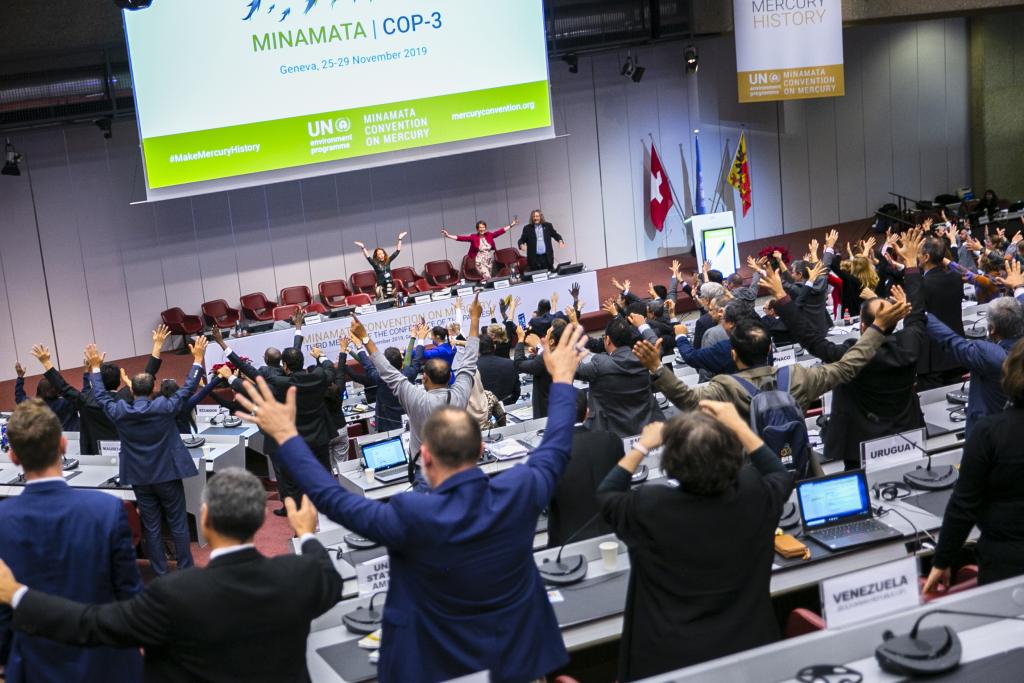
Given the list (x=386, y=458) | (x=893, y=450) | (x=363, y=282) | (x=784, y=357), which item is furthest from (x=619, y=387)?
(x=363, y=282)

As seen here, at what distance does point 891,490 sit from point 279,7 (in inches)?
394

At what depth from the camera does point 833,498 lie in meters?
4.16

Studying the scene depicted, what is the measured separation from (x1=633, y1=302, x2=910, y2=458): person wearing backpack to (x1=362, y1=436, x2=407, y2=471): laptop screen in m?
2.16

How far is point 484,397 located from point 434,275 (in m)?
8.87

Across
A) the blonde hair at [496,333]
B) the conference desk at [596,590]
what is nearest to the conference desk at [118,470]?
the blonde hair at [496,333]

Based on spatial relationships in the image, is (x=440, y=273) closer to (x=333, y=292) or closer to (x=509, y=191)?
(x=333, y=292)

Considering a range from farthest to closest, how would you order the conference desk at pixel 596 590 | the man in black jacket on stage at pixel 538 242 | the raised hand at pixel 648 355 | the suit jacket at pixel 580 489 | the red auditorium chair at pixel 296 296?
the red auditorium chair at pixel 296 296 → the man in black jacket on stage at pixel 538 242 → the suit jacket at pixel 580 489 → the raised hand at pixel 648 355 → the conference desk at pixel 596 590

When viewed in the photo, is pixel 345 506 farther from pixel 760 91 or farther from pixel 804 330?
pixel 760 91

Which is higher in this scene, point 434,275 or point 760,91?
point 760,91

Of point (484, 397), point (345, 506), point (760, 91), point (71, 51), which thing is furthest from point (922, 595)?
point (71, 51)

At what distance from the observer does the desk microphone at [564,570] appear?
395 cm

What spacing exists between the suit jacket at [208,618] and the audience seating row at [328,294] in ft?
36.2

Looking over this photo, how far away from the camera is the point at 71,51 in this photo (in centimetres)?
1297

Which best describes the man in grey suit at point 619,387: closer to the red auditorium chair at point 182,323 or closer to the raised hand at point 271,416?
the raised hand at point 271,416
